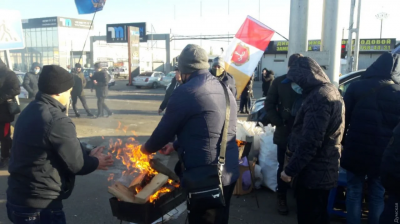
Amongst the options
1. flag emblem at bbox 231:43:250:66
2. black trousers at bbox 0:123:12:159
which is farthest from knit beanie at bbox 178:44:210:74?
black trousers at bbox 0:123:12:159

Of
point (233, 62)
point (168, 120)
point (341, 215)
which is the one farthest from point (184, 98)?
point (233, 62)

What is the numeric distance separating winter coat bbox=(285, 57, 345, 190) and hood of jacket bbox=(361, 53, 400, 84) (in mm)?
670

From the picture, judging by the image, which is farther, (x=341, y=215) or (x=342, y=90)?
(x=342, y=90)

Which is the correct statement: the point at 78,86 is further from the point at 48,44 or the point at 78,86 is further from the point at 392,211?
the point at 48,44

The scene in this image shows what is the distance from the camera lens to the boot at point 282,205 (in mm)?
4238

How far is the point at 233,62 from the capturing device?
656 cm

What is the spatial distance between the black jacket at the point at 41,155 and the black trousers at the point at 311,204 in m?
1.99

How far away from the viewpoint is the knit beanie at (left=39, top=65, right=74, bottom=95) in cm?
236

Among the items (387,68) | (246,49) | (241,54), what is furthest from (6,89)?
(387,68)

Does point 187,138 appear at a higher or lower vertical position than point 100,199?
higher

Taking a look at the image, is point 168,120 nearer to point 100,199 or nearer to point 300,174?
point 300,174

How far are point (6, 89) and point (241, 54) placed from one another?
14.6ft

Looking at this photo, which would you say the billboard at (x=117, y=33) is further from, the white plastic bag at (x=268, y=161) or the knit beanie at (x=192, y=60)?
the knit beanie at (x=192, y=60)

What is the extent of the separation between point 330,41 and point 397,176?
3043 mm
